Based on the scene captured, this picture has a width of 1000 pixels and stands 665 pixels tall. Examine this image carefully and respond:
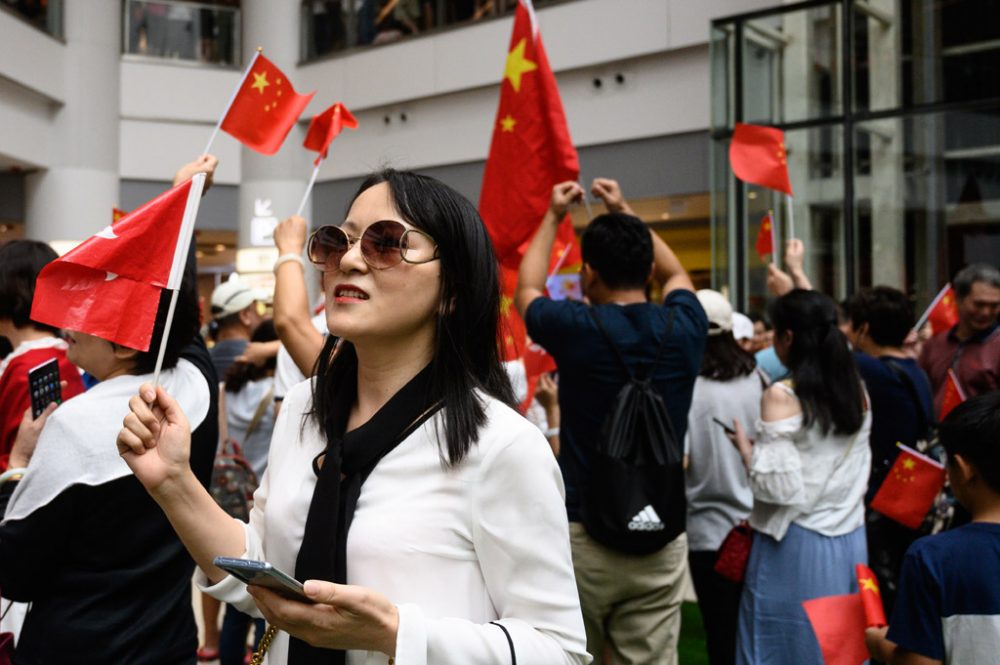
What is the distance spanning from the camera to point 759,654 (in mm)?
3902

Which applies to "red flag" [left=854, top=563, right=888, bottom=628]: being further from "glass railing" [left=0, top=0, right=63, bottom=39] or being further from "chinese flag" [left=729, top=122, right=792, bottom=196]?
"glass railing" [left=0, top=0, right=63, bottom=39]

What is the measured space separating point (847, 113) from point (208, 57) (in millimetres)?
11090

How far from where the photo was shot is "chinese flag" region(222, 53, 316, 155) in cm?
388

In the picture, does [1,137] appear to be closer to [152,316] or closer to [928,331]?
[928,331]

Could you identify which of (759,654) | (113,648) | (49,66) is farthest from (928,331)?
(49,66)

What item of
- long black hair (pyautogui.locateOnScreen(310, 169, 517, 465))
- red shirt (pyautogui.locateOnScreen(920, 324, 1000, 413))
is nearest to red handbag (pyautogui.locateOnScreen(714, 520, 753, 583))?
red shirt (pyautogui.locateOnScreen(920, 324, 1000, 413))

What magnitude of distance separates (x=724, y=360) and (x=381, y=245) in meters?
3.19

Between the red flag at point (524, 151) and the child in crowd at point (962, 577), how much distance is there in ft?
7.44

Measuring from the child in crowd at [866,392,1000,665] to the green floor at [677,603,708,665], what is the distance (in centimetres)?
319

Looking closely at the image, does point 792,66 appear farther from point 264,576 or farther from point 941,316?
point 264,576

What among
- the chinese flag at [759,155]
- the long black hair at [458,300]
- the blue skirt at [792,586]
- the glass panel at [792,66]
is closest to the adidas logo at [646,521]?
the blue skirt at [792,586]

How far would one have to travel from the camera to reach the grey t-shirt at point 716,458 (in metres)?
4.71

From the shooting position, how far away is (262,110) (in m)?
3.95

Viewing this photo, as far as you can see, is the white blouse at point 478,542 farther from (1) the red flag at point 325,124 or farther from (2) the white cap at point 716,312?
(2) the white cap at point 716,312
